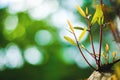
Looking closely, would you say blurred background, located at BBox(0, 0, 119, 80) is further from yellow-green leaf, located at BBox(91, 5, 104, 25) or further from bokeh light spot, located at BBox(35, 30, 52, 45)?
yellow-green leaf, located at BBox(91, 5, 104, 25)

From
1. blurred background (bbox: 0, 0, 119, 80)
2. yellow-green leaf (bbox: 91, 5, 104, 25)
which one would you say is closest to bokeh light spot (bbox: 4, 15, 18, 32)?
blurred background (bbox: 0, 0, 119, 80)

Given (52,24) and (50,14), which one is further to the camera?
(50,14)

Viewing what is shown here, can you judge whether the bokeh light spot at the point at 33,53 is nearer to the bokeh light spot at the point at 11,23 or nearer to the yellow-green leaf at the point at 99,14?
the bokeh light spot at the point at 11,23

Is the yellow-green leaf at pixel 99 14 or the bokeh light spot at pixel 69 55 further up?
the yellow-green leaf at pixel 99 14

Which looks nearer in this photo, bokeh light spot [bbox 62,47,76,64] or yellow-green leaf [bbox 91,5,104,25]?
yellow-green leaf [bbox 91,5,104,25]

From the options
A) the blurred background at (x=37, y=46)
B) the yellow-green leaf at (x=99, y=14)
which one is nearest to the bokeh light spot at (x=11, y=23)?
the blurred background at (x=37, y=46)

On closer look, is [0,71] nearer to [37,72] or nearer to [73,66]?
[37,72]

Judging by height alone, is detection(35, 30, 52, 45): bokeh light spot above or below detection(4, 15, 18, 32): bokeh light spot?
below

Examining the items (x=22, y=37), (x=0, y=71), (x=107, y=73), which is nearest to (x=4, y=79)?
(x=0, y=71)

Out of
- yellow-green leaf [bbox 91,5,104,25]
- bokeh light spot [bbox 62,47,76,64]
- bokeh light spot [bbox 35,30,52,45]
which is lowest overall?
bokeh light spot [bbox 62,47,76,64]
